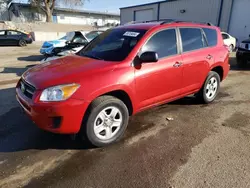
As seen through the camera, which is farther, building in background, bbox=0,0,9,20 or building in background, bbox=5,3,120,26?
building in background, bbox=0,0,9,20

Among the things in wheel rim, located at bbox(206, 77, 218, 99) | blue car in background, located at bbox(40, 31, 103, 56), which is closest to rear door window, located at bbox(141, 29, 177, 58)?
wheel rim, located at bbox(206, 77, 218, 99)

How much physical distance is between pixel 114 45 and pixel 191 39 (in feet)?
5.19

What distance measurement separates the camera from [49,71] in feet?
10.2

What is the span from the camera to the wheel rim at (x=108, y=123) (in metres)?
3.00

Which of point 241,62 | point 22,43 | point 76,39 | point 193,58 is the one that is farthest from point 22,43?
point 193,58

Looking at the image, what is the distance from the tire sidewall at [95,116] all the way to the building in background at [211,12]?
59.5ft

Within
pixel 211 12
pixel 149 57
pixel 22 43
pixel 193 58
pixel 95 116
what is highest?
pixel 211 12

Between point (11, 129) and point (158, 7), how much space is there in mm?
24656

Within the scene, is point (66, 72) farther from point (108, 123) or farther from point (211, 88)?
point (211, 88)

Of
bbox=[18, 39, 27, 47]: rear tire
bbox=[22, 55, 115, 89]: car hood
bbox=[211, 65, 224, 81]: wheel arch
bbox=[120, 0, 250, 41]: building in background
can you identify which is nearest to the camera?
bbox=[22, 55, 115, 89]: car hood

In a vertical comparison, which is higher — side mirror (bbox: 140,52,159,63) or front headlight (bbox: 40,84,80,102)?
side mirror (bbox: 140,52,159,63)

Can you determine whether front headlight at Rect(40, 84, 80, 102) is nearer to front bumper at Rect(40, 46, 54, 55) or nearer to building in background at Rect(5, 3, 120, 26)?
front bumper at Rect(40, 46, 54, 55)

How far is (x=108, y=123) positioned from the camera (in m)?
3.09

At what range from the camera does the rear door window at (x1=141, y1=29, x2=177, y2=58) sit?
136 inches
